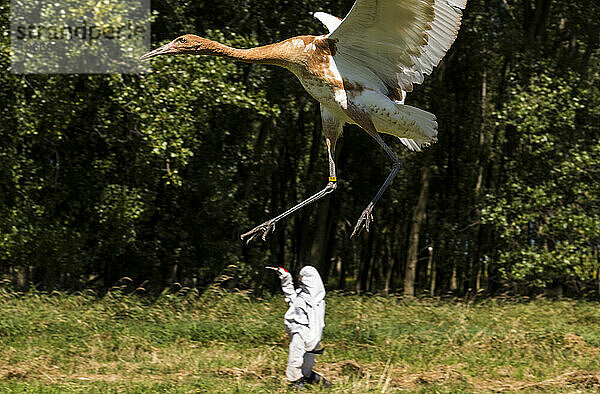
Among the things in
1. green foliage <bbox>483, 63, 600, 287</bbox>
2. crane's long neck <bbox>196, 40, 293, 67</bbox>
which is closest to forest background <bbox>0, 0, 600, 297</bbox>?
green foliage <bbox>483, 63, 600, 287</bbox>

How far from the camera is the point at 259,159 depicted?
60.0ft

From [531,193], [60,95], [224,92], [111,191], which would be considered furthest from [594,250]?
[60,95]

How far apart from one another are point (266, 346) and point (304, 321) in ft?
7.51

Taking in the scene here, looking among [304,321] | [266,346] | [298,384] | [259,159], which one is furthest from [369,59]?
[259,159]

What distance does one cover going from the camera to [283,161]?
21062 mm

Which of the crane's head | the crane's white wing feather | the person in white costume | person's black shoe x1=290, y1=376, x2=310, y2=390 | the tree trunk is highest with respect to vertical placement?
the crane's white wing feather

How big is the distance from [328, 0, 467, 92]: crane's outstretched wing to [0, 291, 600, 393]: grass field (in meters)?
2.93

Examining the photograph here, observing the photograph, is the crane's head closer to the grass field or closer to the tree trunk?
the grass field

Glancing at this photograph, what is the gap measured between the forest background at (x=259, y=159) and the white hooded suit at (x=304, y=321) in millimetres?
4343

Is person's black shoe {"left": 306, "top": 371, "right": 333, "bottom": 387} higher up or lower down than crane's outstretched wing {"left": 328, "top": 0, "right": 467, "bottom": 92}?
lower down

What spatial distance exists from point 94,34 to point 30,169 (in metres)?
3.22

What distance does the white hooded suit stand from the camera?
7.45 m

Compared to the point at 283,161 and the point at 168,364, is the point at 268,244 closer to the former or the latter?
the point at 283,161

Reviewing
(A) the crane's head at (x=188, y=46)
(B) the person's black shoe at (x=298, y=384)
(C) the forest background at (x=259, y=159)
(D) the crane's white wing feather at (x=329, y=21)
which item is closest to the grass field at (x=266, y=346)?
(B) the person's black shoe at (x=298, y=384)
